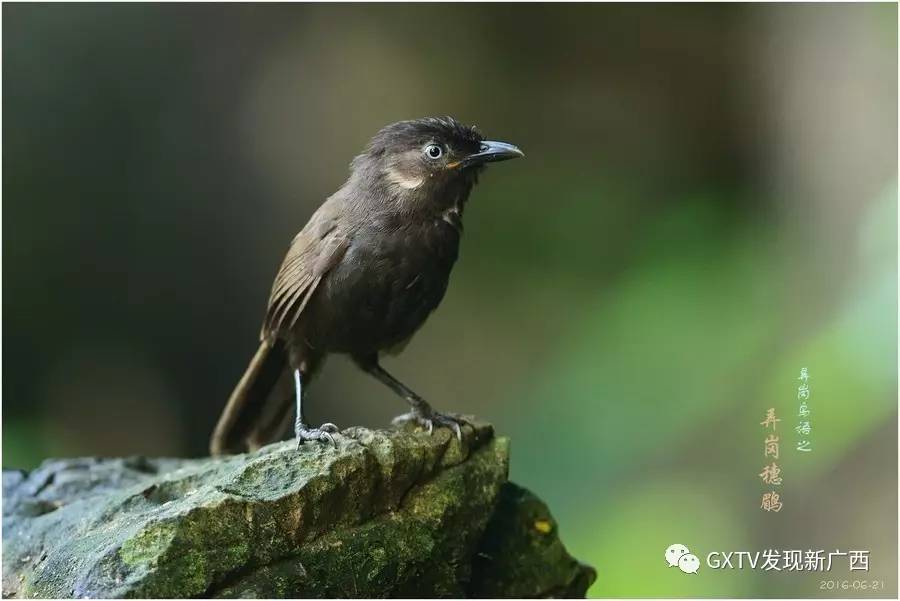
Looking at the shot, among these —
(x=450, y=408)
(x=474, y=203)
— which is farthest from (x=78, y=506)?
(x=474, y=203)

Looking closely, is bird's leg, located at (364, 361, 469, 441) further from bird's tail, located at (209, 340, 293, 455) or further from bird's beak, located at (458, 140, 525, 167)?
bird's beak, located at (458, 140, 525, 167)

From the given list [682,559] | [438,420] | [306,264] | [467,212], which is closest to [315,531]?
[438,420]

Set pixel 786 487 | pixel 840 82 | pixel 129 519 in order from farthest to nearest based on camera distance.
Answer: pixel 840 82 < pixel 786 487 < pixel 129 519

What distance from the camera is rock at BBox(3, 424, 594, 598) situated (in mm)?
2445

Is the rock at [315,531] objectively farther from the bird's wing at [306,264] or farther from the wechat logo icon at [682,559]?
the bird's wing at [306,264]

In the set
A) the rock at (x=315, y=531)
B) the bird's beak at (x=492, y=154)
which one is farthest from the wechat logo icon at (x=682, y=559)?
the bird's beak at (x=492, y=154)

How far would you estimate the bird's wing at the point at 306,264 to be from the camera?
3256mm

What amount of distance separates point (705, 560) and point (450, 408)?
2.66 m

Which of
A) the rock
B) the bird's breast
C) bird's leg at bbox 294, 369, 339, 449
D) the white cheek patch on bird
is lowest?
the rock

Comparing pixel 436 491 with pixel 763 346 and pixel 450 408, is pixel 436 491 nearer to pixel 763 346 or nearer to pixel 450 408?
pixel 763 346

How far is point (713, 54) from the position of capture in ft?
18.1

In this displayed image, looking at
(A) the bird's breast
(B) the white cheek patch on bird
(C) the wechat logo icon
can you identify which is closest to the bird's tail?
(A) the bird's breast

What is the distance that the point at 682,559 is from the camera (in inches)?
141

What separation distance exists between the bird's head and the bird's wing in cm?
28
